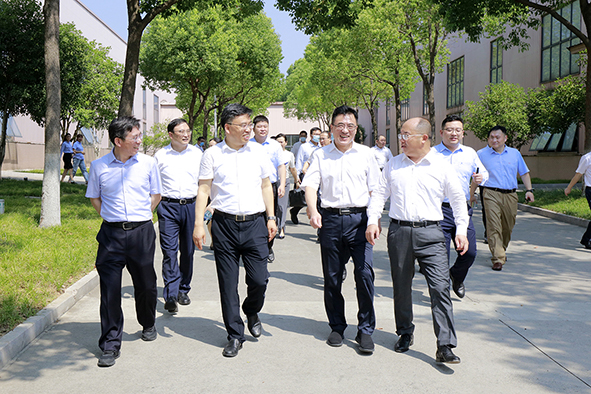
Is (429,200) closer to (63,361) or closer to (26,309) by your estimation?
(63,361)

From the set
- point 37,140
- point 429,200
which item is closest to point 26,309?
point 429,200

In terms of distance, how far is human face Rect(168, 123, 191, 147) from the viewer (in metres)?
6.26

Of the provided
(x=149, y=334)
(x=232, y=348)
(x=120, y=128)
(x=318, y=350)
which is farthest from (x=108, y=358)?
(x=120, y=128)

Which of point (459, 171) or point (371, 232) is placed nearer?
point (371, 232)

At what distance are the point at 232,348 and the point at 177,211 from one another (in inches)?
77.7

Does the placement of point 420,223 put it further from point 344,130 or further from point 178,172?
point 178,172

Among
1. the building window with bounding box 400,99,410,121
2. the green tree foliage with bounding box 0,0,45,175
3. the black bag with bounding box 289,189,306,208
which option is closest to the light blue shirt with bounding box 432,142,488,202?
the black bag with bounding box 289,189,306,208

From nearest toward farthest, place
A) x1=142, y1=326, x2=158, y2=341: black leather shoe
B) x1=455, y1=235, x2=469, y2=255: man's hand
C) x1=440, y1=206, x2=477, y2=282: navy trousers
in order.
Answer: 1. x1=455, y1=235, x2=469, y2=255: man's hand
2. x1=142, y1=326, x2=158, y2=341: black leather shoe
3. x1=440, y1=206, x2=477, y2=282: navy trousers

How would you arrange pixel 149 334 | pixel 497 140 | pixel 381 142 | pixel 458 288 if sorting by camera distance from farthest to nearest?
pixel 381 142 → pixel 497 140 → pixel 458 288 → pixel 149 334

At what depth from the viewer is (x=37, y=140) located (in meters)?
37.8

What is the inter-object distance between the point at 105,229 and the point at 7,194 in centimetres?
1283

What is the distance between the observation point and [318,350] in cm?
471

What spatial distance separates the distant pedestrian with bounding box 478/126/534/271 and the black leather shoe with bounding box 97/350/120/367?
5.40m

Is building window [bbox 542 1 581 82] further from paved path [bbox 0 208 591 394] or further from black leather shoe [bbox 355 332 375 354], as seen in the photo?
black leather shoe [bbox 355 332 375 354]
